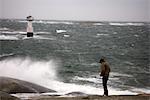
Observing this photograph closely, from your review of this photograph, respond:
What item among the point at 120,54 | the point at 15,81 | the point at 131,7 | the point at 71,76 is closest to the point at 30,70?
the point at 15,81

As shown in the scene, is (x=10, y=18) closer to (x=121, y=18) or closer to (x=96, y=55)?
(x=96, y=55)

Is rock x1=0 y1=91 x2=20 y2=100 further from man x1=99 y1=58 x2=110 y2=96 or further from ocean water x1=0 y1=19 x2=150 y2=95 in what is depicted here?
man x1=99 y1=58 x2=110 y2=96

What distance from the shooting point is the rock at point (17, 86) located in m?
4.22

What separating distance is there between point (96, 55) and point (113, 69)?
1.02 feet

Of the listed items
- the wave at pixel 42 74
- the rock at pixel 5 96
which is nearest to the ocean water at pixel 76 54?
the wave at pixel 42 74

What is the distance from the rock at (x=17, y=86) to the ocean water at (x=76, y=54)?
2.8 inches

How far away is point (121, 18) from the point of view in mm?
4684

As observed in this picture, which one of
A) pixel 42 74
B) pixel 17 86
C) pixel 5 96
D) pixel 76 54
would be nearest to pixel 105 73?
pixel 76 54

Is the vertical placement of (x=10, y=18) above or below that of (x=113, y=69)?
above

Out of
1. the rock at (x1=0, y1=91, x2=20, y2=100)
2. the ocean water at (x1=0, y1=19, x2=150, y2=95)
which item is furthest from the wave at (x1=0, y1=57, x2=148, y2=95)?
the rock at (x1=0, y1=91, x2=20, y2=100)

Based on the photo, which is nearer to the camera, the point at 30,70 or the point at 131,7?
the point at 30,70

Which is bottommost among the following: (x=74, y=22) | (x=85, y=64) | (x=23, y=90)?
(x=23, y=90)

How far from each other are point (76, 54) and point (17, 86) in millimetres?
917

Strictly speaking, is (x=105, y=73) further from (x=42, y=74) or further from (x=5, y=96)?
(x=5, y=96)
